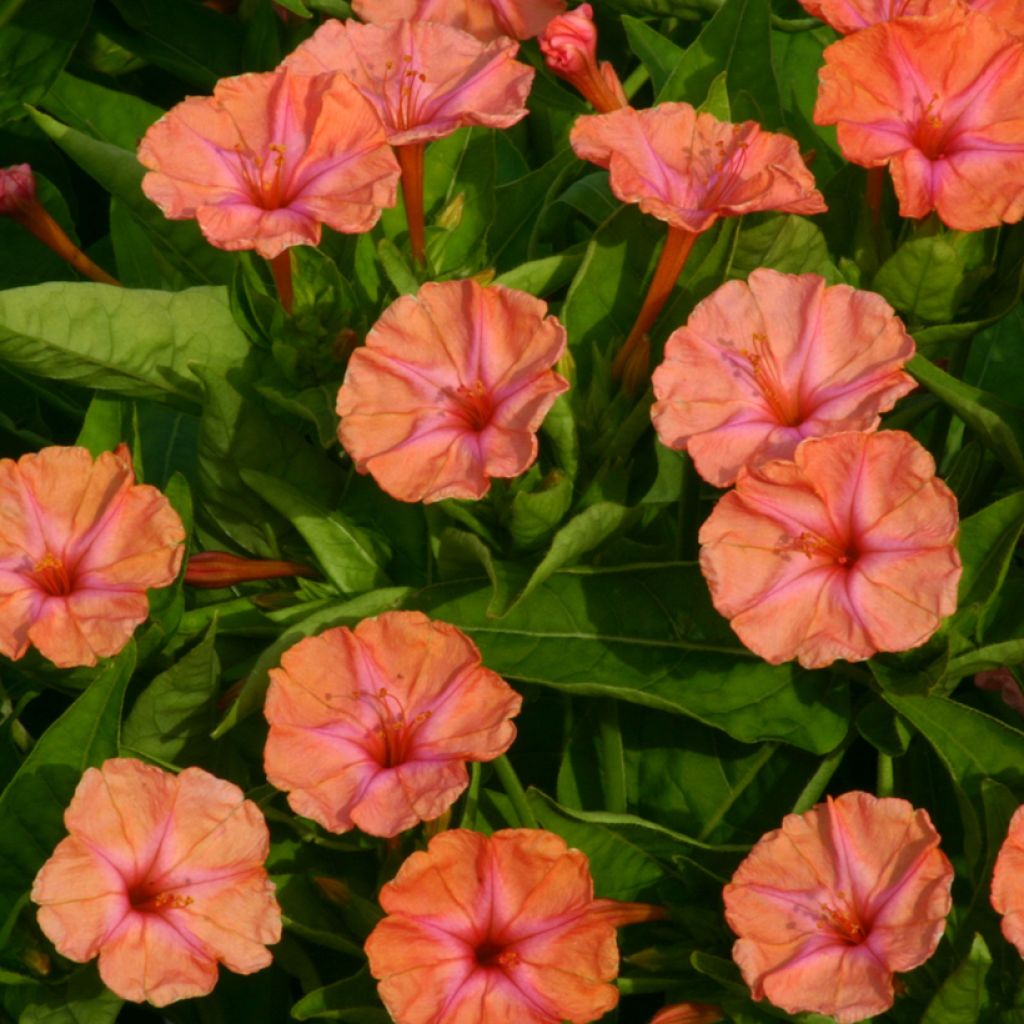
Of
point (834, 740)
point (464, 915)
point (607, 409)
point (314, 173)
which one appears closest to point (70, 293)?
point (314, 173)

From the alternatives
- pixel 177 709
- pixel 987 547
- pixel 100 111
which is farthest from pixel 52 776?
pixel 100 111

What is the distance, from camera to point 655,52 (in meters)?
1.79

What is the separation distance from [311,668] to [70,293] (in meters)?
0.41

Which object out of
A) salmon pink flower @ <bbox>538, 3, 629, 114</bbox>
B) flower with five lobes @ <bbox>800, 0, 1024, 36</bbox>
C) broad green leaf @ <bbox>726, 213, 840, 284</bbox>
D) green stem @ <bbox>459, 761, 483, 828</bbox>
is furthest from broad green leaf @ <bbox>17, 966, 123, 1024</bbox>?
flower with five lobes @ <bbox>800, 0, 1024, 36</bbox>

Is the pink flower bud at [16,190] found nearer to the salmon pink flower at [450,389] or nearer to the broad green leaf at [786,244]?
the salmon pink flower at [450,389]

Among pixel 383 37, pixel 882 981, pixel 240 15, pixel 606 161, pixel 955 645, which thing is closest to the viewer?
pixel 882 981

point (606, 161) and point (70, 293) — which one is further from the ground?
point (606, 161)

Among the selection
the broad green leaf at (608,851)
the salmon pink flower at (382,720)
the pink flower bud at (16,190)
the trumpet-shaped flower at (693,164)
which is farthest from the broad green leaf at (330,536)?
the pink flower bud at (16,190)

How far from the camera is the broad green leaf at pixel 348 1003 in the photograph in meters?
1.37

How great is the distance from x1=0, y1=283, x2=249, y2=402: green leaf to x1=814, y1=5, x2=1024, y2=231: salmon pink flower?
551 millimetres

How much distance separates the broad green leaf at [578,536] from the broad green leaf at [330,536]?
0.16 metres

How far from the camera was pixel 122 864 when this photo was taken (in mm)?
1362

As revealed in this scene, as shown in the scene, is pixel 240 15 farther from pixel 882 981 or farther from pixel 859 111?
pixel 882 981

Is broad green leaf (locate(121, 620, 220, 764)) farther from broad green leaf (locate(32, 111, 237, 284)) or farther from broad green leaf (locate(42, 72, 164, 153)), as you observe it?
broad green leaf (locate(42, 72, 164, 153))
